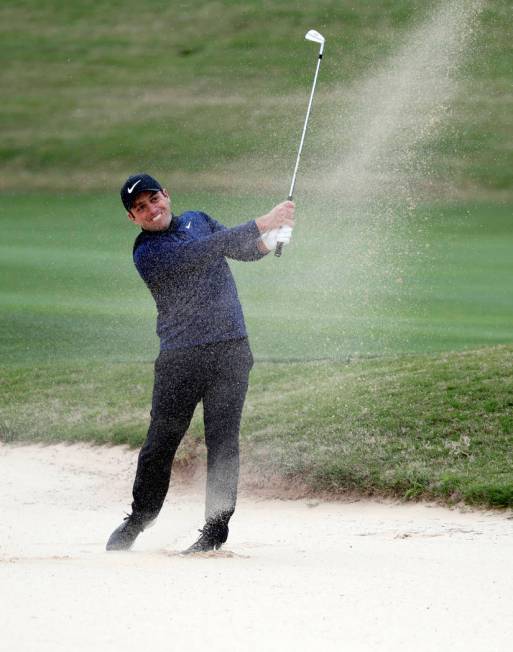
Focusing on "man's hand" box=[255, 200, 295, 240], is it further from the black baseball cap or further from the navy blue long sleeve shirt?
the black baseball cap

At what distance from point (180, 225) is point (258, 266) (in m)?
9.75

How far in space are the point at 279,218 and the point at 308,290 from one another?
917 cm

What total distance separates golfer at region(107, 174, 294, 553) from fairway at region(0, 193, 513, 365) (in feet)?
15.8

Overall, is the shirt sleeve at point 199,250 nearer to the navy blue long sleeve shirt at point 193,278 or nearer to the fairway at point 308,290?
the navy blue long sleeve shirt at point 193,278

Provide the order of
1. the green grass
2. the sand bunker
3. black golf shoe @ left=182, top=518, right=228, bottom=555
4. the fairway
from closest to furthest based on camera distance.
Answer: the sand bunker, black golf shoe @ left=182, top=518, right=228, bottom=555, the fairway, the green grass

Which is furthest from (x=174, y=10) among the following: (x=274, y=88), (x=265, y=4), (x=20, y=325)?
(x=20, y=325)

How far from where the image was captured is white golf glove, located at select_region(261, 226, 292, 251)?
5.93 meters

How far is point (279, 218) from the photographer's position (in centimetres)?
595

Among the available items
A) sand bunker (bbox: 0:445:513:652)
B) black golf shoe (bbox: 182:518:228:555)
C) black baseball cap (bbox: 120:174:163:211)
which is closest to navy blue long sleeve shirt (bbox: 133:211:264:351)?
black baseball cap (bbox: 120:174:163:211)

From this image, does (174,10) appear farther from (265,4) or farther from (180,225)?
(180,225)

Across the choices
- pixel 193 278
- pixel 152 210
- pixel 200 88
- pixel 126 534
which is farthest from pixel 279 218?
pixel 200 88

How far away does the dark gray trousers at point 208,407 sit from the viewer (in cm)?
618

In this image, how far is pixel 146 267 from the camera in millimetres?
6117

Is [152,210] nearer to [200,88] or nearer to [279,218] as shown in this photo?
[279,218]
